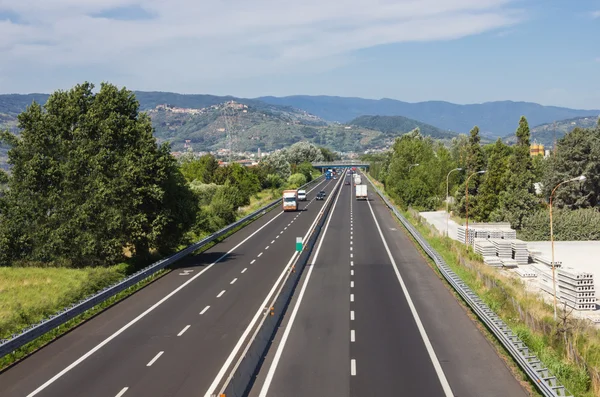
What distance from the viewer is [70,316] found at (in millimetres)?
25453

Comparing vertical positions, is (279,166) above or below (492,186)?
above

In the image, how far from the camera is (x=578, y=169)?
71.0m

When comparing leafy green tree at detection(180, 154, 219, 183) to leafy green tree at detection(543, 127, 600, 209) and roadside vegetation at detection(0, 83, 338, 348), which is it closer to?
leafy green tree at detection(543, 127, 600, 209)

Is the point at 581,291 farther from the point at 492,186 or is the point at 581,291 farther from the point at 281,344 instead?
the point at 492,186

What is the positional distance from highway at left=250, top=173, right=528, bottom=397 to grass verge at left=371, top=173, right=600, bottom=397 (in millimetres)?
1296

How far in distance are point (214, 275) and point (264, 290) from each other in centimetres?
628

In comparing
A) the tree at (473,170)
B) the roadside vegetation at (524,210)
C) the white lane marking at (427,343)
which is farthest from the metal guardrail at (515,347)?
the tree at (473,170)

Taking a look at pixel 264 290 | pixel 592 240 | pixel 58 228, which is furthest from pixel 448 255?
pixel 58 228

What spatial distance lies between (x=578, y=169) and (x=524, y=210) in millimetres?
14419

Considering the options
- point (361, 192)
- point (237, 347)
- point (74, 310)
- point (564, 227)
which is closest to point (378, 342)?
point (237, 347)

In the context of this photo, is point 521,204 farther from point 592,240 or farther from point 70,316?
point 70,316

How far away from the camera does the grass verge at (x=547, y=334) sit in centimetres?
1722

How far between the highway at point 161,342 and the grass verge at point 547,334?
1067cm

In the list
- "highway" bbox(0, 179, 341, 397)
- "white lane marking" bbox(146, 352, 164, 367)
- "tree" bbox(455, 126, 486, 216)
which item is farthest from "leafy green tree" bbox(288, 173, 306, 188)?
"white lane marking" bbox(146, 352, 164, 367)
